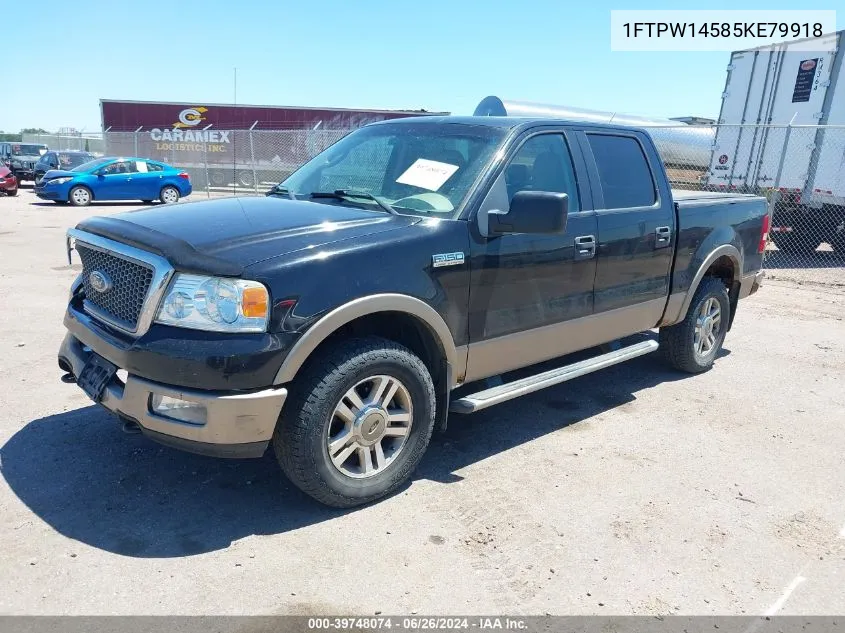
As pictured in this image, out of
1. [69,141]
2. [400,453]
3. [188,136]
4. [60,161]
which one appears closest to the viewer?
[400,453]

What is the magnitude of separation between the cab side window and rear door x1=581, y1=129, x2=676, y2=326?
224 mm

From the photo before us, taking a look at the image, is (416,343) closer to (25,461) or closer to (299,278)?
(299,278)

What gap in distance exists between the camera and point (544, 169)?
14.3 feet

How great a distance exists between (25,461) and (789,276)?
11.4m

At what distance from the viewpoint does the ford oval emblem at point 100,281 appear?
3.48 m

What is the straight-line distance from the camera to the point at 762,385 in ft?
19.0

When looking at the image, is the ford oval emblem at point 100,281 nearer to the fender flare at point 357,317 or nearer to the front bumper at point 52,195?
the fender flare at point 357,317

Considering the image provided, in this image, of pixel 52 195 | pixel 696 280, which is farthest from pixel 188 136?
pixel 696 280

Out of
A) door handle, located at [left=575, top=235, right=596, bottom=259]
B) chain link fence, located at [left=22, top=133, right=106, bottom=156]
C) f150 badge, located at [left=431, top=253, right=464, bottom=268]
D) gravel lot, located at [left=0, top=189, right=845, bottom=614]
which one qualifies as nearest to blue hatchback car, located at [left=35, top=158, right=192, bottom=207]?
chain link fence, located at [left=22, top=133, right=106, bottom=156]

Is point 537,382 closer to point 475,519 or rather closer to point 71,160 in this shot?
point 475,519

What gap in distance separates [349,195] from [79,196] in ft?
60.7

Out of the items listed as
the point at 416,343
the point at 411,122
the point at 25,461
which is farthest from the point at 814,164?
the point at 25,461

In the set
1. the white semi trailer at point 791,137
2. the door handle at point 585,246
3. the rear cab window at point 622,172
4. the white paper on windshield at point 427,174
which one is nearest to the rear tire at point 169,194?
the white semi trailer at point 791,137

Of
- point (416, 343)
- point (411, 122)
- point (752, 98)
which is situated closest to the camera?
point (416, 343)
